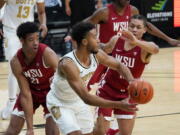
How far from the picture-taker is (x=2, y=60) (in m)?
13.8

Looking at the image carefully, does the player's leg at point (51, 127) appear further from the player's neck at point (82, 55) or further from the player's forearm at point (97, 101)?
the player's forearm at point (97, 101)

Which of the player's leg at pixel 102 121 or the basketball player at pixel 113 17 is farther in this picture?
the basketball player at pixel 113 17

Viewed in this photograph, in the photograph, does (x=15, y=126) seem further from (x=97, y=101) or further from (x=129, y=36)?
(x=129, y=36)

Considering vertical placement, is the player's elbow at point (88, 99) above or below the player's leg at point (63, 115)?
above

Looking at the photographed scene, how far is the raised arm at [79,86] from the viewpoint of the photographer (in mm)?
5181

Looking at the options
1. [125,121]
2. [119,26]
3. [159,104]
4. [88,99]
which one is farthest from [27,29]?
[159,104]

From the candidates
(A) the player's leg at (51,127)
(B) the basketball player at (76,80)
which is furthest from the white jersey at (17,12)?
(B) the basketball player at (76,80)

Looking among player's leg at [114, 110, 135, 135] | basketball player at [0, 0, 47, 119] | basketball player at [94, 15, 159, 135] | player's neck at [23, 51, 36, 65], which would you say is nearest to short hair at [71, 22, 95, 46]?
player's neck at [23, 51, 36, 65]

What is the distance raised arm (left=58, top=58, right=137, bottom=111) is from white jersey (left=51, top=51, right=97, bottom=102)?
8cm

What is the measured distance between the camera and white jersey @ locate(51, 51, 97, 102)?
5617mm

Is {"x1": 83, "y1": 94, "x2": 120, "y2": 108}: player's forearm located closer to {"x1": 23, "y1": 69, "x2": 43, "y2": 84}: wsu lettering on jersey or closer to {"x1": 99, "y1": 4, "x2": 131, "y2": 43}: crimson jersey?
{"x1": 23, "y1": 69, "x2": 43, "y2": 84}: wsu lettering on jersey

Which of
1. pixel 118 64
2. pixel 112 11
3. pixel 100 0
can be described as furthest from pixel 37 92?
pixel 100 0

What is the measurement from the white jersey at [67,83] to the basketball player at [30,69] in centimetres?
36

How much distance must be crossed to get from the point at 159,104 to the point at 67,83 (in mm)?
3548
